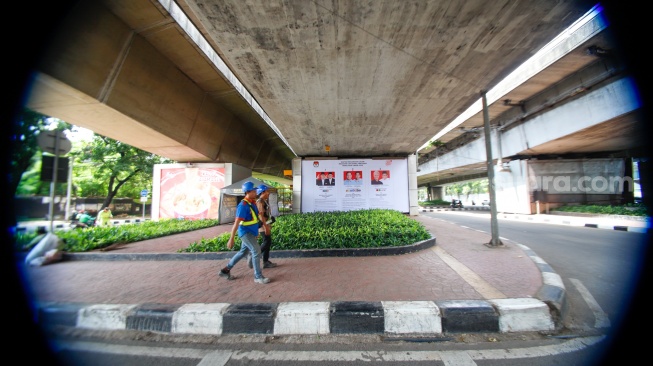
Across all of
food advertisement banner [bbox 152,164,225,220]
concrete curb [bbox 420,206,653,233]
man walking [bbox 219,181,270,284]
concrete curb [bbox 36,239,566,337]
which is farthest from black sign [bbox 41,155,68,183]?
concrete curb [bbox 420,206,653,233]

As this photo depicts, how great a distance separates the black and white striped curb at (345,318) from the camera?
2502 mm

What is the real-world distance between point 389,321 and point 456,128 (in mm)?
15063

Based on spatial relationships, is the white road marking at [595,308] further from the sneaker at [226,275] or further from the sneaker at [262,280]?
the sneaker at [226,275]

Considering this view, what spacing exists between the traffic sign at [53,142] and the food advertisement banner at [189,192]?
8.09 meters

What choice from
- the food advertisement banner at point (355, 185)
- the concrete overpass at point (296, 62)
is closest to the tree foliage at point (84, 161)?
the concrete overpass at point (296, 62)

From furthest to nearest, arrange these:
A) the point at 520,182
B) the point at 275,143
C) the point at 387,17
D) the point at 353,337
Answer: the point at 275,143
the point at 520,182
the point at 387,17
the point at 353,337

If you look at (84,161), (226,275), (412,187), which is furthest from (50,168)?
(84,161)

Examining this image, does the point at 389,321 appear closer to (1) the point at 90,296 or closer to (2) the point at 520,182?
(1) the point at 90,296

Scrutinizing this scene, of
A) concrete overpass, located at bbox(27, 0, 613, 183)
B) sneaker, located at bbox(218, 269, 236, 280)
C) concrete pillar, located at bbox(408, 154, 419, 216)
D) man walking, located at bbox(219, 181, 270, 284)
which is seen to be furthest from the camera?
concrete pillar, located at bbox(408, 154, 419, 216)

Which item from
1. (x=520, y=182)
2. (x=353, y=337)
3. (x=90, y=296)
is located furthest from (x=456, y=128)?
(x=90, y=296)

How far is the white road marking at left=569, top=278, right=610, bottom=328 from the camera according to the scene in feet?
8.36

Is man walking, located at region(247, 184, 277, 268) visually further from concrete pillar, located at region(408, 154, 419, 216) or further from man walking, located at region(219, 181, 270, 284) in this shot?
concrete pillar, located at region(408, 154, 419, 216)

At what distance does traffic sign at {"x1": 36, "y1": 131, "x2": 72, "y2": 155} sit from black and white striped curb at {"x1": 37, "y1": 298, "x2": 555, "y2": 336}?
3.10m

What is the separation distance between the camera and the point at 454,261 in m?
4.48
